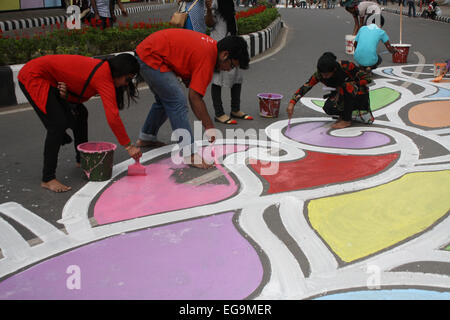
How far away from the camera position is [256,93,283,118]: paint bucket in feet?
19.7

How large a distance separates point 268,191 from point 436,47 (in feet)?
33.1

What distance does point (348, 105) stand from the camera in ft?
18.6

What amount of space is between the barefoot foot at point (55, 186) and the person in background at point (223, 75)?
237 centimetres

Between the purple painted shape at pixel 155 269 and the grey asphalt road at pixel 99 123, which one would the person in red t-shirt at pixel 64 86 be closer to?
the grey asphalt road at pixel 99 123

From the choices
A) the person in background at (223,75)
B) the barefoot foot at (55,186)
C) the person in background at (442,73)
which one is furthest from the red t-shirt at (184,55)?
the person in background at (442,73)

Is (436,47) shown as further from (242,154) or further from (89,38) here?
(242,154)

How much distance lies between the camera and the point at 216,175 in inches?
172

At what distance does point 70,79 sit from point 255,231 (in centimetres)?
184

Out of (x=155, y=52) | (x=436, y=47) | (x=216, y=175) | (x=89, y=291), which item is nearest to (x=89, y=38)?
(x=155, y=52)

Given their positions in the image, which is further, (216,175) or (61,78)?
(216,175)

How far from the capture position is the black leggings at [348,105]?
18.5 ft

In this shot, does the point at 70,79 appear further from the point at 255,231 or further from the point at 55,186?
the point at 255,231

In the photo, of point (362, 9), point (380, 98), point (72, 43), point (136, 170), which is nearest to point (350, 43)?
point (362, 9)

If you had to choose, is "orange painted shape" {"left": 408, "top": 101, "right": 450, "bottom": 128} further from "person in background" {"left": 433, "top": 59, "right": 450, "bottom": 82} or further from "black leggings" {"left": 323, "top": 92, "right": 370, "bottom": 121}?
"person in background" {"left": 433, "top": 59, "right": 450, "bottom": 82}
